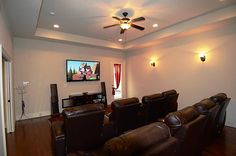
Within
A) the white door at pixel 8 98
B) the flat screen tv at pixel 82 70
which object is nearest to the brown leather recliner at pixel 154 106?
the white door at pixel 8 98

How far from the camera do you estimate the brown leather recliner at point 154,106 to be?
135 inches

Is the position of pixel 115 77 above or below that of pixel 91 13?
below

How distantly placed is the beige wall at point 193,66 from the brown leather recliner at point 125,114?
2.78 m

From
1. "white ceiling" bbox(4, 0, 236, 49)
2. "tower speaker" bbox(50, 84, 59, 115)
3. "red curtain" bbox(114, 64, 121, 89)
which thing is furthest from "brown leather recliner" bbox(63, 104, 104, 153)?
"red curtain" bbox(114, 64, 121, 89)

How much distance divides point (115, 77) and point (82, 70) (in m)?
1.93

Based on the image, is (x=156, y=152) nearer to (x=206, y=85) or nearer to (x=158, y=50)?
(x=206, y=85)

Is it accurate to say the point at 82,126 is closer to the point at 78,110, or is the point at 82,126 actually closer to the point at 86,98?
the point at 78,110

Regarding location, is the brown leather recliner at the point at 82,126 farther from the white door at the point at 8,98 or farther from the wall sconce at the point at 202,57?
the wall sconce at the point at 202,57

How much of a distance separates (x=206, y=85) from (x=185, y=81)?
2.36 ft

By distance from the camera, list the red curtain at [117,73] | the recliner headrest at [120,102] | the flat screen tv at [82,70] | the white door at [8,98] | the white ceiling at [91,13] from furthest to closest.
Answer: the red curtain at [117,73] < the flat screen tv at [82,70] < the white door at [8,98] < the white ceiling at [91,13] < the recliner headrest at [120,102]

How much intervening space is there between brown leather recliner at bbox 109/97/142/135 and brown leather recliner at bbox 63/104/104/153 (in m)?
0.54

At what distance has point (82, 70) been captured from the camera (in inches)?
251

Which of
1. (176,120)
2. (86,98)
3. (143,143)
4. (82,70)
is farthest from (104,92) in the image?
(143,143)

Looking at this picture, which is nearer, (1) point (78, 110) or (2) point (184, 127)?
(2) point (184, 127)
